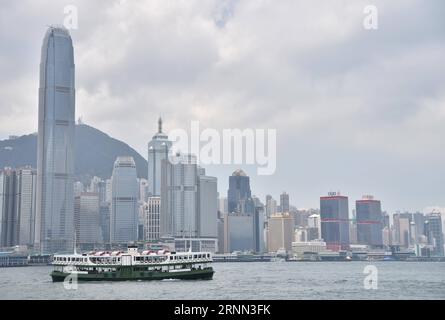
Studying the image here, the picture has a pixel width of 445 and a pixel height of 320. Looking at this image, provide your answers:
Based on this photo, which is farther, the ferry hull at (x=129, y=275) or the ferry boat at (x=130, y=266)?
the ferry boat at (x=130, y=266)

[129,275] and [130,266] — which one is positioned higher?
[130,266]

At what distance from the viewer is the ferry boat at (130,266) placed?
190ft

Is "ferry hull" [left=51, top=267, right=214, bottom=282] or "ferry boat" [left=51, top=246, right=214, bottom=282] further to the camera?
"ferry boat" [left=51, top=246, right=214, bottom=282]

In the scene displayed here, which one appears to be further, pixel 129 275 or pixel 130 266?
pixel 130 266

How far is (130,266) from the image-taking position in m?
58.3

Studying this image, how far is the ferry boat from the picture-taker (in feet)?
190
